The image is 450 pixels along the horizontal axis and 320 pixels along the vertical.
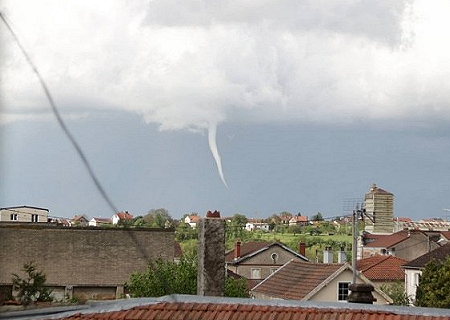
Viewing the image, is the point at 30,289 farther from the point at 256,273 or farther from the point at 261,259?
the point at 261,259

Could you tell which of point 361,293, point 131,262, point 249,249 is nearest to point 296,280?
point 131,262

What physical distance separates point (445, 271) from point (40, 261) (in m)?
17.9

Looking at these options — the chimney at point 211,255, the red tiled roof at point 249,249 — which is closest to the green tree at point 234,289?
the chimney at point 211,255

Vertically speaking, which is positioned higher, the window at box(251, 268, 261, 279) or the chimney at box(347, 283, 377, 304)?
the window at box(251, 268, 261, 279)

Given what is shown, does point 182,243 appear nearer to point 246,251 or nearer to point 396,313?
point 246,251

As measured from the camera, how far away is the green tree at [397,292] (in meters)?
42.5

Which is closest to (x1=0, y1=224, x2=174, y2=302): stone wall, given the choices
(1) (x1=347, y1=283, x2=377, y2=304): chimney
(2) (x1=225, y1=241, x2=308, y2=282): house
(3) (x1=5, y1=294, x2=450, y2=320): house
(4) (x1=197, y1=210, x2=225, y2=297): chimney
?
(2) (x1=225, y1=241, x2=308, y2=282): house

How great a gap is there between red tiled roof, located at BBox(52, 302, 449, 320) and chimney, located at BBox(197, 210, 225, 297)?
1462 mm

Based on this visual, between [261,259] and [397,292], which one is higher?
[261,259]

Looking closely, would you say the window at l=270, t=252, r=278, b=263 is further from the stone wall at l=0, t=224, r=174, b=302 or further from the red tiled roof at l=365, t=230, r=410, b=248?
the stone wall at l=0, t=224, r=174, b=302

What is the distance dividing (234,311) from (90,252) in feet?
111

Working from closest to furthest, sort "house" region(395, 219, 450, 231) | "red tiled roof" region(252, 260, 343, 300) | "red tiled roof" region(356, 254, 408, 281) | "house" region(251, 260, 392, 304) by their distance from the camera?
"house" region(251, 260, 392, 304) → "red tiled roof" region(252, 260, 343, 300) → "red tiled roof" region(356, 254, 408, 281) → "house" region(395, 219, 450, 231)

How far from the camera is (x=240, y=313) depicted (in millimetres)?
12430

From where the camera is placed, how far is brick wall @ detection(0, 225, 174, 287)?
1753 inches
